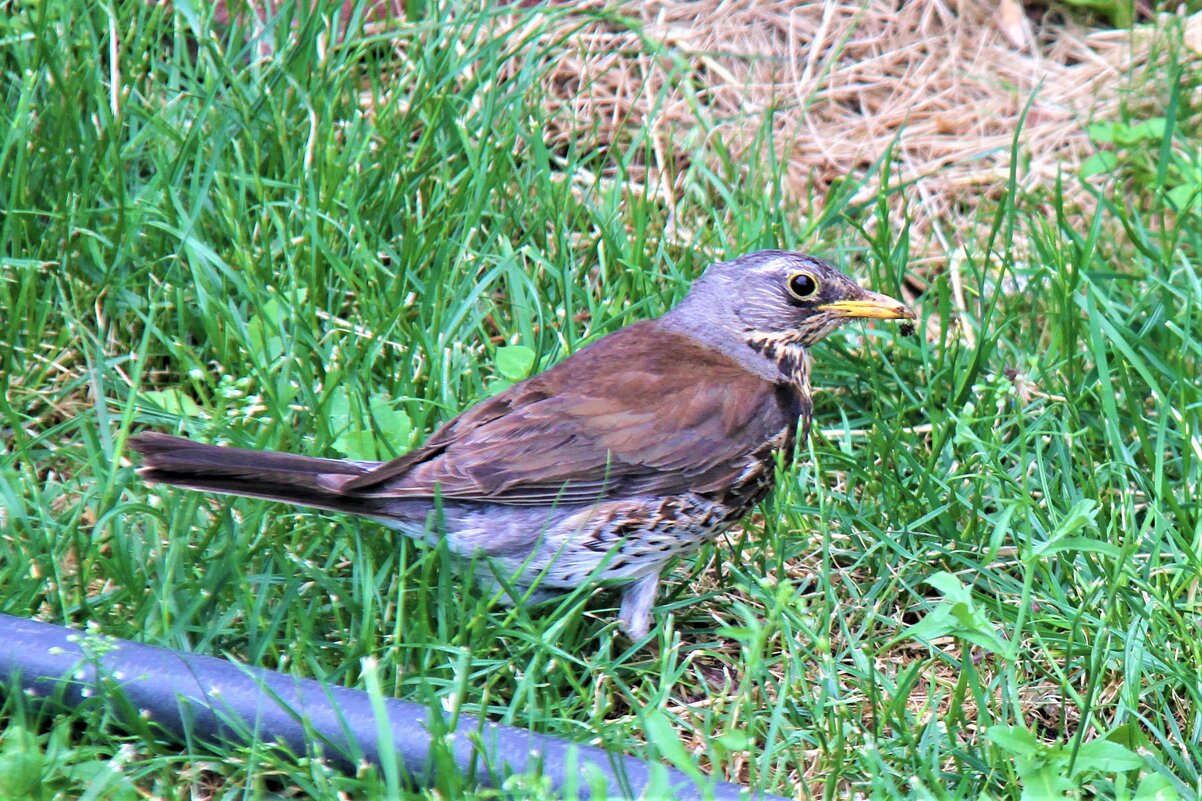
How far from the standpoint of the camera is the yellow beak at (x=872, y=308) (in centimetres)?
459

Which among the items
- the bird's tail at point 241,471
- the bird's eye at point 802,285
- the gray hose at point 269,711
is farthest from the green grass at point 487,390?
the bird's eye at point 802,285

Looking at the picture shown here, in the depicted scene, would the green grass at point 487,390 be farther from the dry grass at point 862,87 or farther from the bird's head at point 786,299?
the bird's head at point 786,299

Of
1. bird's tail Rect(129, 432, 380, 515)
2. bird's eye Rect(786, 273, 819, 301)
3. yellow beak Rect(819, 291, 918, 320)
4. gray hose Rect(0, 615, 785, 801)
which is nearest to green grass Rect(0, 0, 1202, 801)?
gray hose Rect(0, 615, 785, 801)

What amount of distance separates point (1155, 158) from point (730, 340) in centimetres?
248

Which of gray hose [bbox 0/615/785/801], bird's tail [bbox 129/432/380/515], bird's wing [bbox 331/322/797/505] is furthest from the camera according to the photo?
bird's wing [bbox 331/322/797/505]

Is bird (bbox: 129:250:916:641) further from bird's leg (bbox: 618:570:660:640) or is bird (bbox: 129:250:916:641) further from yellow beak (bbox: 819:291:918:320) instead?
yellow beak (bbox: 819:291:918:320)

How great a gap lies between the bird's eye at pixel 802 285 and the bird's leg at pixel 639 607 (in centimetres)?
102

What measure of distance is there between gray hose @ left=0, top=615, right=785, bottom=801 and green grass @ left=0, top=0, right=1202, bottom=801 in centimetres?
8

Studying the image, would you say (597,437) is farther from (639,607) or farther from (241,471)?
(241,471)

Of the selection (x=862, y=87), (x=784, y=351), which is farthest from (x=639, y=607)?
(x=862, y=87)

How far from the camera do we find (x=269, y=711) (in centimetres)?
342

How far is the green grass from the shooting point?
3643 mm

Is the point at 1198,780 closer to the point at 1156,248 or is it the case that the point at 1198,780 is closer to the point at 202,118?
the point at 1156,248

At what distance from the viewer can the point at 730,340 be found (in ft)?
15.1
